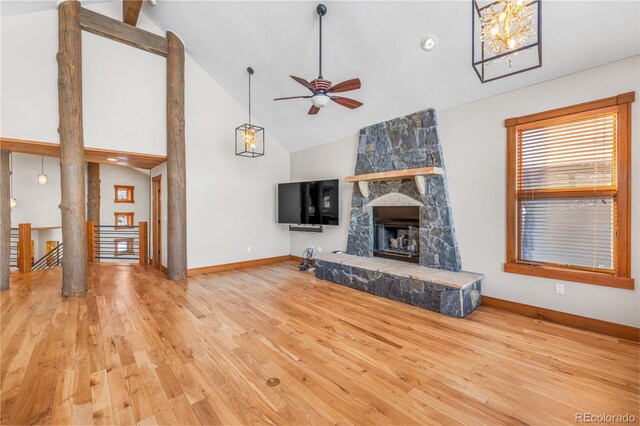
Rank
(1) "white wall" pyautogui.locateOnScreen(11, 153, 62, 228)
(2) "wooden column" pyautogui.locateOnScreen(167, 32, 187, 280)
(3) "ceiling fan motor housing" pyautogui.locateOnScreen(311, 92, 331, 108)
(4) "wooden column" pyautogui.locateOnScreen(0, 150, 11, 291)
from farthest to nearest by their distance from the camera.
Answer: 1. (1) "white wall" pyautogui.locateOnScreen(11, 153, 62, 228)
2. (2) "wooden column" pyautogui.locateOnScreen(167, 32, 187, 280)
3. (4) "wooden column" pyautogui.locateOnScreen(0, 150, 11, 291)
4. (3) "ceiling fan motor housing" pyautogui.locateOnScreen(311, 92, 331, 108)

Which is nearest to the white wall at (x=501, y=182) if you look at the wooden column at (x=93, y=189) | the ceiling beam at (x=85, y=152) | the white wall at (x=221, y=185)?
the white wall at (x=221, y=185)

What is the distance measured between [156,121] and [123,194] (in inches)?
239

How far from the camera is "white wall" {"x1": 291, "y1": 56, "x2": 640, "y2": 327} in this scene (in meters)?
2.90

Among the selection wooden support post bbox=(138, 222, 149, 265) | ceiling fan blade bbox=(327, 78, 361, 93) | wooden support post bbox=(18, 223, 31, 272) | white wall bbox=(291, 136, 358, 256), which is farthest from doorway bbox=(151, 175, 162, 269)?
ceiling fan blade bbox=(327, 78, 361, 93)

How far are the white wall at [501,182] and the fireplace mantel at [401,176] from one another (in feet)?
1.17

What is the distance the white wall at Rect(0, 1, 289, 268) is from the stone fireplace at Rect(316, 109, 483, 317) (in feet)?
7.21

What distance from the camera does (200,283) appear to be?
16.4 ft

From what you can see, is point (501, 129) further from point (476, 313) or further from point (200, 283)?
point (200, 283)

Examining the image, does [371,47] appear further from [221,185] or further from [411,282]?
[221,185]

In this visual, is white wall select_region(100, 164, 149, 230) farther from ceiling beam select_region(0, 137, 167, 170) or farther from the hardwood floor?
the hardwood floor

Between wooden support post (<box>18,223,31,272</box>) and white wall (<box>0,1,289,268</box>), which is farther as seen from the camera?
wooden support post (<box>18,223,31,272</box>)

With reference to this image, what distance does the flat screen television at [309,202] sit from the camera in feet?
19.3

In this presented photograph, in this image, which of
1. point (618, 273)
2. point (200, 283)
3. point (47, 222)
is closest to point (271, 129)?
point (200, 283)

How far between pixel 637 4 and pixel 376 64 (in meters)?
2.56
